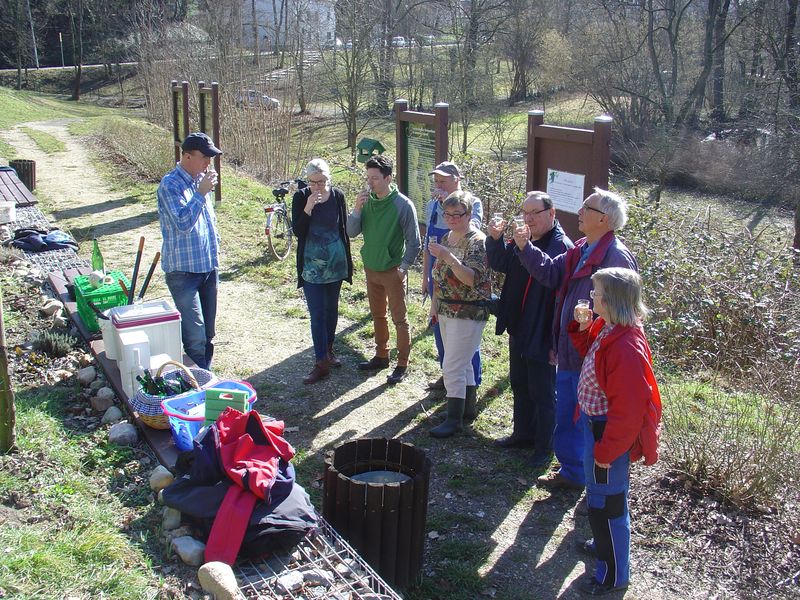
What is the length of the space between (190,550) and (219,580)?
1.27ft

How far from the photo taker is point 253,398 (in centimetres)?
436

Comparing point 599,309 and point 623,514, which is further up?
point 599,309

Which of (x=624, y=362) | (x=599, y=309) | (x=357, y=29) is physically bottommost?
(x=624, y=362)

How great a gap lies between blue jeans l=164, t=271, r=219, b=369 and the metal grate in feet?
7.80

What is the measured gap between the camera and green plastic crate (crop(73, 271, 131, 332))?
20.2 ft

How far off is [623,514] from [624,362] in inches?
31.0

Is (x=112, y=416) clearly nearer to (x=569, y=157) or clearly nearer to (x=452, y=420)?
(x=452, y=420)

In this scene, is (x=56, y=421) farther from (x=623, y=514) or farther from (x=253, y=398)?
(x=623, y=514)

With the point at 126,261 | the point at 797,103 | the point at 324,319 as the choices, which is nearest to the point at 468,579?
the point at 324,319

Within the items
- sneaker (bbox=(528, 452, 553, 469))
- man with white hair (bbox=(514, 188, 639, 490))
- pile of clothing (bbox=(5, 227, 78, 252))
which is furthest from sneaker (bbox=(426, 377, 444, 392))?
pile of clothing (bbox=(5, 227, 78, 252))

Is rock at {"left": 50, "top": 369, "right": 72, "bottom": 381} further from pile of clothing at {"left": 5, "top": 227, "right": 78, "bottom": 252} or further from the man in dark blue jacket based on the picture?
pile of clothing at {"left": 5, "top": 227, "right": 78, "bottom": 252}

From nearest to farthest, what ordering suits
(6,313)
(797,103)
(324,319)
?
(324,319) → (6,313) → (797,103)

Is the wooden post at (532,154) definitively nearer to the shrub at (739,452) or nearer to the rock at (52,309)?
the shrub at (739,452)

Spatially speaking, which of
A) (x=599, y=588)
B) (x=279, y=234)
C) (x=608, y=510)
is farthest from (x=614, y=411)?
(x=279, y=234)
